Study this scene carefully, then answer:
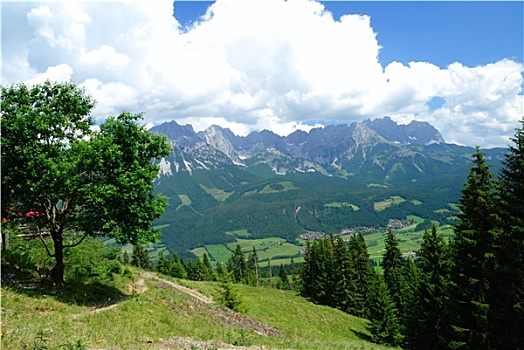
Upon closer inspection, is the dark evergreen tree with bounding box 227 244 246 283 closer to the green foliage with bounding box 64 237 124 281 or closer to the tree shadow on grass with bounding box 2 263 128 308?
the green foliage with bounding box 64 237 124 281

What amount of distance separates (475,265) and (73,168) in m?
25.3

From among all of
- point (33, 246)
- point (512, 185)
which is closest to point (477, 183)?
point (512, 185)

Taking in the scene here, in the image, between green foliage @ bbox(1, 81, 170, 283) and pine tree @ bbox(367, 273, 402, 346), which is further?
pine tree @ bbox(367, 273, 402, 346)

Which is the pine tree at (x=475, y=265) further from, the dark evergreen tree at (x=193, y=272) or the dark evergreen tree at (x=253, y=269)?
the dark evergreen tree at (x=253, y=269)

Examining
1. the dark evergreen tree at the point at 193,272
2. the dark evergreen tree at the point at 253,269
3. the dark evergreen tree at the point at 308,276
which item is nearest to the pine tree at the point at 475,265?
the dark evergreen tree at the point at 308,276

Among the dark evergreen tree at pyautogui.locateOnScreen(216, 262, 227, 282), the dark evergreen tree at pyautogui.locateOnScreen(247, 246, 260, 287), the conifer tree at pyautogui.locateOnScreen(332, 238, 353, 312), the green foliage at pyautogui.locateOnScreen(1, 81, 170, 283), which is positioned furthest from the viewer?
the dark evergreen tree at pyautogui.locateOnScreen(247, 246, 260, 287)

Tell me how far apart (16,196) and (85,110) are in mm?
6162

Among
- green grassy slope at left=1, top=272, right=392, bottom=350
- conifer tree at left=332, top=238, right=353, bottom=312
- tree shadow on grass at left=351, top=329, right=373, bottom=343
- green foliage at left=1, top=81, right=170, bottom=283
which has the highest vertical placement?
green foliage at left=1, top=81, right=170, bottom=283

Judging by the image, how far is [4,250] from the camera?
2627 cm

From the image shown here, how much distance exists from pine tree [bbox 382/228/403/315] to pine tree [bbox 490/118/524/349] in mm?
44152

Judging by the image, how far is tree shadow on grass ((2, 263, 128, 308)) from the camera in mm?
20938

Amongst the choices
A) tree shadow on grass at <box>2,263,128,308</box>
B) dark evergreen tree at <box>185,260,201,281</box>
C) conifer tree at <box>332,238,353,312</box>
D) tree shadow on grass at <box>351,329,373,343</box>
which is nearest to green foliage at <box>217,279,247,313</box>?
tree shadow on grass at <box>2,263,128,308</box>

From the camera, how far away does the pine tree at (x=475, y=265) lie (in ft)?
76.9

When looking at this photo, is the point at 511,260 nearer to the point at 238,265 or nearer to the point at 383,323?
the point at 383,323
